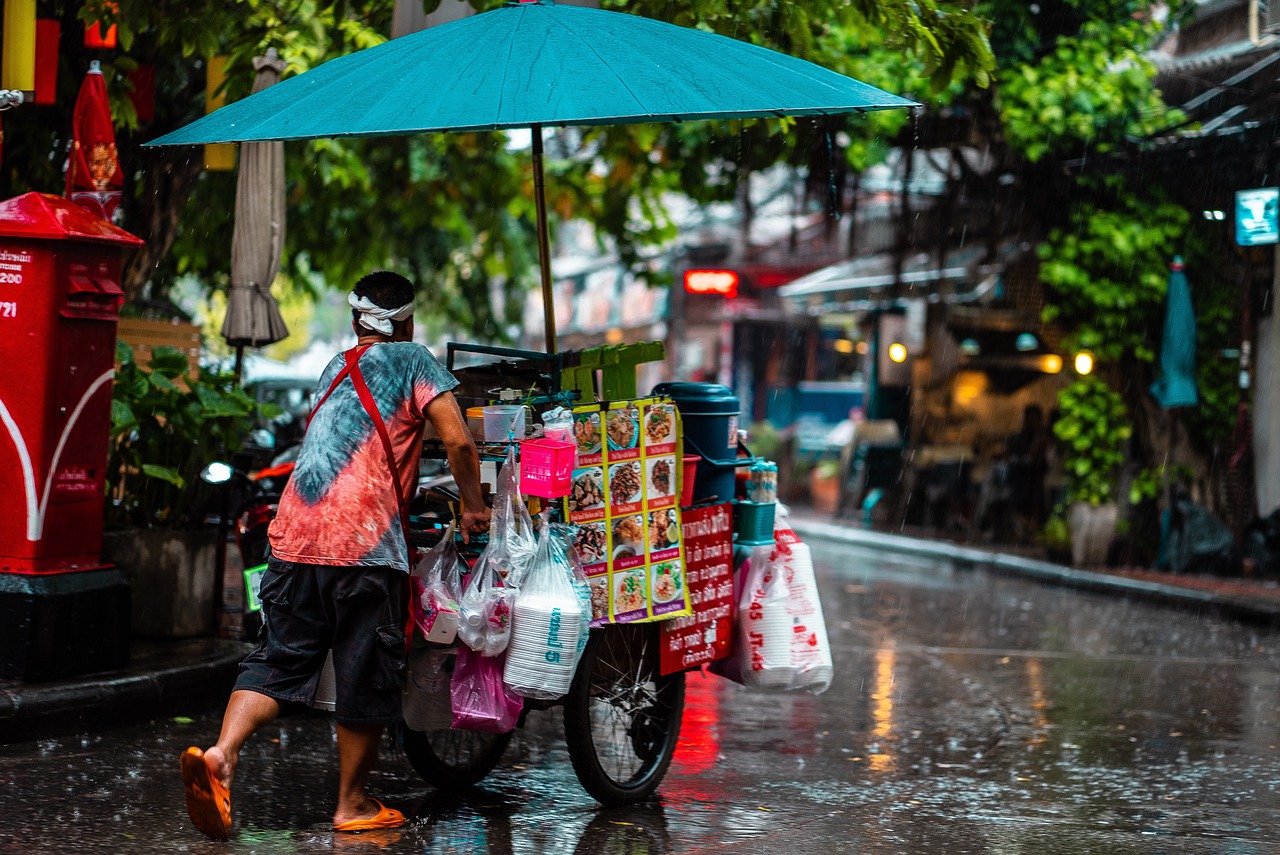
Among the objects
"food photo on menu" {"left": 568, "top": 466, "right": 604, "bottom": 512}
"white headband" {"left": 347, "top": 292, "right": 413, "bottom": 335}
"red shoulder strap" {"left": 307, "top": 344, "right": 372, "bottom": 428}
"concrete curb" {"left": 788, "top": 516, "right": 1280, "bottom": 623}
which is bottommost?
"concrete curb" {"left": 788, "top": 516, "right": 1280, "bottom": 623}

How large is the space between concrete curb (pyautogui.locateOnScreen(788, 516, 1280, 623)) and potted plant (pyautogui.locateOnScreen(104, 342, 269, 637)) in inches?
340

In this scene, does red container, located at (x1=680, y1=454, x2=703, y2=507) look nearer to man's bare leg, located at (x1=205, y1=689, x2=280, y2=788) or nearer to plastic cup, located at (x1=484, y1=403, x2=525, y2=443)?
plastic cup, located at (x1=484, y1=403, x2=525, y2=443)

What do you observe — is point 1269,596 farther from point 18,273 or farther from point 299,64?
point 18,273

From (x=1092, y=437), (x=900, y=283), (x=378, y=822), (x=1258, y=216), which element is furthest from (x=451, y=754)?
(x=900, y=283)

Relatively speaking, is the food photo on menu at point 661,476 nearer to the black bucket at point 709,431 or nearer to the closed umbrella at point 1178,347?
the black bucket at point 709,431

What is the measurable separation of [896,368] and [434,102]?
1609 centimetres

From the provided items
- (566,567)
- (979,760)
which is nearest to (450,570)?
(566,567)

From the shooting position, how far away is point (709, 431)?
220 inches

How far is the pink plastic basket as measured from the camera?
4617 millimetres

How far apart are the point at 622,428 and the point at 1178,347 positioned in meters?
11.1

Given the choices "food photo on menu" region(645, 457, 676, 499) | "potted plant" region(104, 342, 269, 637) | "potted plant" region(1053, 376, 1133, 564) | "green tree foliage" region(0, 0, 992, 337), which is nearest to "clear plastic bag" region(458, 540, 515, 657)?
"food photo on menu" region(645, 457, 676, 499)

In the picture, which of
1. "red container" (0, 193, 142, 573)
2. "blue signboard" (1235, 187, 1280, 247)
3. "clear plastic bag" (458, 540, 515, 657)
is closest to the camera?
"clear plastic bag" (458, 540, 515, 657)

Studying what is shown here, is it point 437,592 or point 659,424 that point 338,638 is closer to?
point 437,592

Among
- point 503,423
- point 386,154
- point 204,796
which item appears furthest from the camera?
point 386,154
